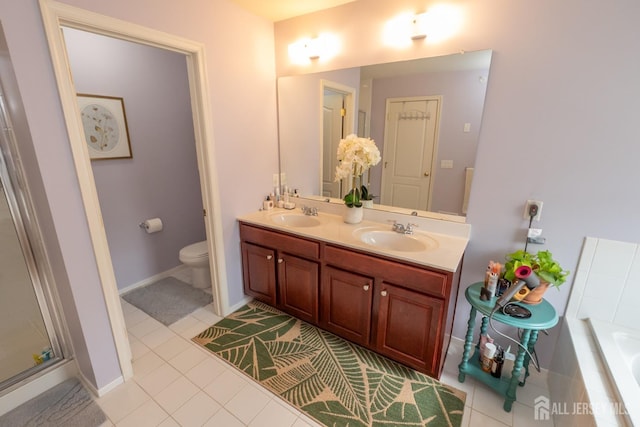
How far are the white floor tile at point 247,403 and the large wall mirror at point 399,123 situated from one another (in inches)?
60.3

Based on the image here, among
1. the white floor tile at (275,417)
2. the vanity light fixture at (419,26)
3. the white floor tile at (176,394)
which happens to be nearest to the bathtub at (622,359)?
the white floor tile at (275,417)

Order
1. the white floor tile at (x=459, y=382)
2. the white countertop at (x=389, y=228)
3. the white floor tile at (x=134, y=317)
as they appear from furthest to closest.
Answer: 1. the white floor tile at (x=134, y=317)
2. the white floor tile at (x=459, y=382)
3. the white countertop at (x=389, y=228)

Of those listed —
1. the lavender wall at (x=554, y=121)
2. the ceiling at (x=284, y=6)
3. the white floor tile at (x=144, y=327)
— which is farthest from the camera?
the white floor tile at (x=144, y=327)

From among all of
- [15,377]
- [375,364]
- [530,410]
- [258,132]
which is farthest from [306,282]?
[15,377]

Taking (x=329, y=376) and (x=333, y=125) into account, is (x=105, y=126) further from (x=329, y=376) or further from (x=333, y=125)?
(x=329, y=376)

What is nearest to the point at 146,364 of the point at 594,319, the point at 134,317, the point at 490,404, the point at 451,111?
the point at 134,317

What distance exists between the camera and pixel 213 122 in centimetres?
204

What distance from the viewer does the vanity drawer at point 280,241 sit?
2008 millimetres

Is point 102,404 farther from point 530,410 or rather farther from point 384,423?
point 530,410

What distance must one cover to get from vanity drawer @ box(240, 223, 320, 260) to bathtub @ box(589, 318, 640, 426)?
61.8 inches

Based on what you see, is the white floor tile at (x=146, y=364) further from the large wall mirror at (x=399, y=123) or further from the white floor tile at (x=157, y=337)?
the large wall mirror at (x=399, y=123)

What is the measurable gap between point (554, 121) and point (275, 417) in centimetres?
224

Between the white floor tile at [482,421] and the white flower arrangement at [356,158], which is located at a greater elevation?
the white flower arrangement at [356,158]

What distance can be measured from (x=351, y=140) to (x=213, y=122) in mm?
1009
